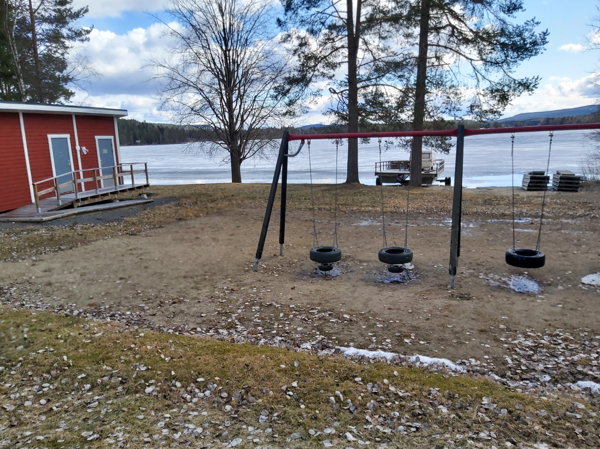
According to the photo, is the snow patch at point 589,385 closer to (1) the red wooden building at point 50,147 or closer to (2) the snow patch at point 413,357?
(2) the snow patch at point 413,357

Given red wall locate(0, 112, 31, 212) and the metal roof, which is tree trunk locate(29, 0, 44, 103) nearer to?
the metal roof

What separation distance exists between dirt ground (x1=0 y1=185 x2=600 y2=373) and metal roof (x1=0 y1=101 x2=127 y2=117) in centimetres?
481

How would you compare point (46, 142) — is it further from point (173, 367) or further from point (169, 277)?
point (173, 367)

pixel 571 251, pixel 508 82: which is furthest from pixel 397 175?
pixel 571 251

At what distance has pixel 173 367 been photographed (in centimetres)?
385

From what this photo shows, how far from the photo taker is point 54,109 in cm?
1393

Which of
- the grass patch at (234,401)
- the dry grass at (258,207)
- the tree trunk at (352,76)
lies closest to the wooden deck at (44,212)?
the dry grass at (258,207)

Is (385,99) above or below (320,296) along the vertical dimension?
above

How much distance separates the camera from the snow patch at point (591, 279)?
5.93 metres

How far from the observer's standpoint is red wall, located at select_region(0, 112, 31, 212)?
12422 mm

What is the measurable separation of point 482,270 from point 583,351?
268cm

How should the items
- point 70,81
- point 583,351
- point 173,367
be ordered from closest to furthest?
point 173,367, point 583,351, point 70,81

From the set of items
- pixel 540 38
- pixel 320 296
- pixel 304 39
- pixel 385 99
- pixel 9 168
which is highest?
pixel 304 39

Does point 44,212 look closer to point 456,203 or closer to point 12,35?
point 456,203
